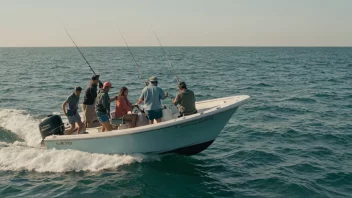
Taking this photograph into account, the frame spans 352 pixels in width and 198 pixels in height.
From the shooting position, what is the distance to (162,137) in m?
9.08

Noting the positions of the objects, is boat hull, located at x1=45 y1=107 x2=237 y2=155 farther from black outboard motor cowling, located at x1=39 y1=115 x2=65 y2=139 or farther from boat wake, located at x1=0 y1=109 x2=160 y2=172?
black outboard motor cowling, located at x1=39 y1=115 x2=65 y2=139

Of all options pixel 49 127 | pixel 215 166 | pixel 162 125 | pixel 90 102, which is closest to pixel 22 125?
pixel 49 127

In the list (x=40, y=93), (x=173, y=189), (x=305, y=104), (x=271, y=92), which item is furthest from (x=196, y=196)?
(x=40, y=93)

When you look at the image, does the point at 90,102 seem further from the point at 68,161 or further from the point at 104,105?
the point at 68,161

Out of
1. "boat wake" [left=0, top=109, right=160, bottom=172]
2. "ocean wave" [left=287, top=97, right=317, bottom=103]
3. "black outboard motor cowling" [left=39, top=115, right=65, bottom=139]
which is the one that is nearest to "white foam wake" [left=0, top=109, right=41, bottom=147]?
"boat wake" [left=0, top=109, right=160, bottom=172]

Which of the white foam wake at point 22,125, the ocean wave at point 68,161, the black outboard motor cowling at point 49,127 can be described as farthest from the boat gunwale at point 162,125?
the white foam wake at point 22,125

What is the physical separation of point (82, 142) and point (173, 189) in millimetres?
2753

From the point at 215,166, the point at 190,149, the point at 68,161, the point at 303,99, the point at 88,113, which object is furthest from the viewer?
the point at 303,99

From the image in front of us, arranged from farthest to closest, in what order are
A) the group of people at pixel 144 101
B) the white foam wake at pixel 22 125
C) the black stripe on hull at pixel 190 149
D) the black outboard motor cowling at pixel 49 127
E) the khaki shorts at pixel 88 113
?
the white foam wake at pixel 22 125, the khaki shorts at pixel 88 113, the black outboard motor cowling at pixel 49 127, the black stripe on hull at pixel 190 149, the group of people at pixel 144 101

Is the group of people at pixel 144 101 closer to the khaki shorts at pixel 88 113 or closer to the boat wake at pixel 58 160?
the khaki shorts at pixel 88 113

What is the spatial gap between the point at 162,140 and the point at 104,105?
1.69 meters

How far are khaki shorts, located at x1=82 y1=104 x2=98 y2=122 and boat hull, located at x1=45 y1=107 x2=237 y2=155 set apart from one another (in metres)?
1.11

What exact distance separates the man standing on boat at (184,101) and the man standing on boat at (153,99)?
326mm

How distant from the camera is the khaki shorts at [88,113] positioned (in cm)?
1019
